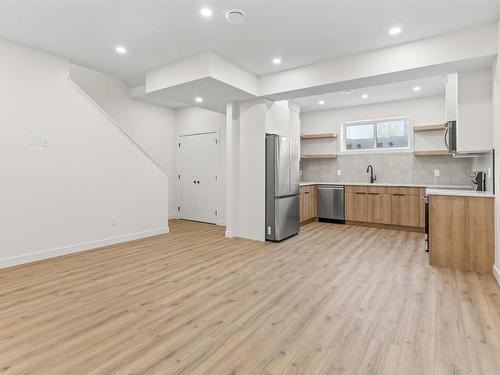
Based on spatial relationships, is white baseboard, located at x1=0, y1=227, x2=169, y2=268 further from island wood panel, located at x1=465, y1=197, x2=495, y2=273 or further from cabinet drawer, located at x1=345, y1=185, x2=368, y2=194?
island wood panel, located at x1=465, y1=197, x2=495, y2=273

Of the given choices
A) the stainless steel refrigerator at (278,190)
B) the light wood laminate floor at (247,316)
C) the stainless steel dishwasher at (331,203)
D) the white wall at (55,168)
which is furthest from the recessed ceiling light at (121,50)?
the stainless steel dishwasher at (331,203)

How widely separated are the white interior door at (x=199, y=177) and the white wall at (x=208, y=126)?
134mm

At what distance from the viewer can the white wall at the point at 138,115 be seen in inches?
211

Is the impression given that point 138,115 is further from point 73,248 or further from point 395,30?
point 395,30

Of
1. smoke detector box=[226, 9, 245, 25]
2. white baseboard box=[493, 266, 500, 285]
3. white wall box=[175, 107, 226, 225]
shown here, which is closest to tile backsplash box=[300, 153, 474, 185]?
white wall box=[175, 107, 226, 225]

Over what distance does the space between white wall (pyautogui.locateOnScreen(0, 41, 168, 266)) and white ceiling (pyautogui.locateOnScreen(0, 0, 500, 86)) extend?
0.55 m

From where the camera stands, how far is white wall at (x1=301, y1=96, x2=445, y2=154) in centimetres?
607

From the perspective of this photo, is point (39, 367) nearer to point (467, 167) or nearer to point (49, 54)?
point (49, 54)

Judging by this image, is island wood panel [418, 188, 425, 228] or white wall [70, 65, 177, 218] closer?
white wall [70, 65, 177, 218]

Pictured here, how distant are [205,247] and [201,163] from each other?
9.75 feet

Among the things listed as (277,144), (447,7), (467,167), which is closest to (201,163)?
(277,144)

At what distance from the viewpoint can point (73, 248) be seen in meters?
4.25

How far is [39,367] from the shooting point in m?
1.69

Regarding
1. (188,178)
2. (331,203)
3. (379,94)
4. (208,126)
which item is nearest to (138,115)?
(208,126)
